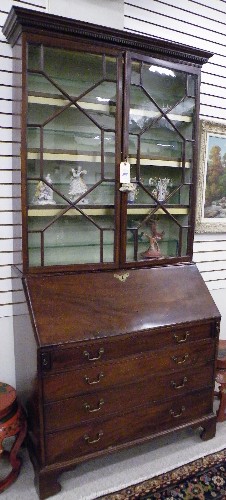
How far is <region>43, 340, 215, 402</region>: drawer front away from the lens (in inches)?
70.1

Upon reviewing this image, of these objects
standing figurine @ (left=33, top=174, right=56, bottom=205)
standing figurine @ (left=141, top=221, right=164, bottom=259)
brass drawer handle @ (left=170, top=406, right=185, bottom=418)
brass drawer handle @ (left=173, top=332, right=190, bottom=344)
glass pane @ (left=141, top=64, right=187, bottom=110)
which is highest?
glass pane @ (left=141, top=64, right=187, bottom=110)

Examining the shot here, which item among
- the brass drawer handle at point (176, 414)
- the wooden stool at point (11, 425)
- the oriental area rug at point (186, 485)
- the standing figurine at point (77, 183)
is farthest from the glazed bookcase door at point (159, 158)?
the oriental area rug at point (186, 485)

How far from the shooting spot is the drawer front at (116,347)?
175 cm

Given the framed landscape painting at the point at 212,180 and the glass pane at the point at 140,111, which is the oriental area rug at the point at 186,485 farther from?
the glass pane at the point at 140,111

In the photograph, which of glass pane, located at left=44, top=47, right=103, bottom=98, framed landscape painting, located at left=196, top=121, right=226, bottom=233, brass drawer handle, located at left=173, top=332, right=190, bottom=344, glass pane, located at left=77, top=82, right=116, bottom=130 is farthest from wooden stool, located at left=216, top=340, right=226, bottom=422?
glass pane, located at left=44, top=47, right=103, bottom=98

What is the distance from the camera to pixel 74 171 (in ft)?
6.79

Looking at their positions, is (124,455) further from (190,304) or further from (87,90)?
(87,90)

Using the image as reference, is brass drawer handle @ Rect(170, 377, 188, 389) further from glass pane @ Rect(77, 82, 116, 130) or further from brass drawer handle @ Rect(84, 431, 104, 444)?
glass pane @ Rect(77, 82, 116, 130)

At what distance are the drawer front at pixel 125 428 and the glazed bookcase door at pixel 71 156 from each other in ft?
2.92

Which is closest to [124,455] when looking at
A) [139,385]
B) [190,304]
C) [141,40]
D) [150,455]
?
[150,455]

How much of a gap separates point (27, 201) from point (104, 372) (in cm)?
99

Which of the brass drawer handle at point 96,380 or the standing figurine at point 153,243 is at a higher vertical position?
the standing figurine at point 153,243

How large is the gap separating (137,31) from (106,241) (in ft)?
5.09

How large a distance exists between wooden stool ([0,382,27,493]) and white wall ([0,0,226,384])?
0.42 m
